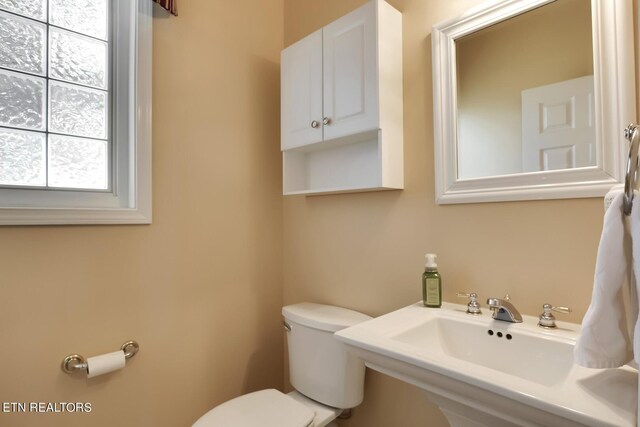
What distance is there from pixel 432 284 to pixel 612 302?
515 mm

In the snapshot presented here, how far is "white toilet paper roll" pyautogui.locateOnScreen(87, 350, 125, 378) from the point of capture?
3.69 ft

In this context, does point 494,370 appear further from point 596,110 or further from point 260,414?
point 260,414

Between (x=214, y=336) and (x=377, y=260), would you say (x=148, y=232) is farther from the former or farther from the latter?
(x=377, y=260)

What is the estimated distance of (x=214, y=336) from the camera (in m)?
1.51

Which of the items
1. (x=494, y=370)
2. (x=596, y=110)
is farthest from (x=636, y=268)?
(x=596, y=110)

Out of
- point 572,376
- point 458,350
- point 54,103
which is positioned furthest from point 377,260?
point 54,103

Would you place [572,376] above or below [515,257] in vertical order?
below

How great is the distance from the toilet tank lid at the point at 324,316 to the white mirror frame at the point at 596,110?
573 millimetres

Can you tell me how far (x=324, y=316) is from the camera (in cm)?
134

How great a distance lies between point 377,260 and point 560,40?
0.93m

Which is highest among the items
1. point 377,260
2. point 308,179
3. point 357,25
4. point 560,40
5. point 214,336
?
point 357,25

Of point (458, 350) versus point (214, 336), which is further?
point (214, 336)

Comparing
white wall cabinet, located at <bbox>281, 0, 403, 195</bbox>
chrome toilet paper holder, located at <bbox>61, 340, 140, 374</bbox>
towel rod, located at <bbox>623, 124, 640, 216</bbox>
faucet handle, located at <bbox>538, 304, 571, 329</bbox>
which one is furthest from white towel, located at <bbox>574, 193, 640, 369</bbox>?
chrome toilet paper holder, located at <bbox>61, 340, 140, 374</bbox>

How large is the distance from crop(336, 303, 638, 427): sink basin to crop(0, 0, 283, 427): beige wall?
0.86 meters
